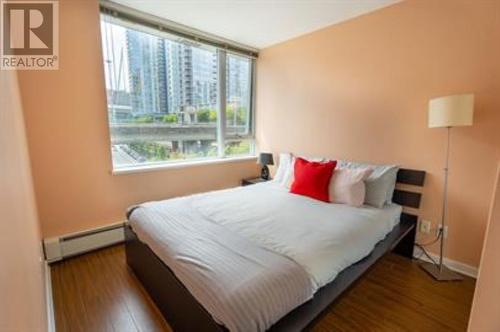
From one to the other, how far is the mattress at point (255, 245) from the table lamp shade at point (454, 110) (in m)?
0.90

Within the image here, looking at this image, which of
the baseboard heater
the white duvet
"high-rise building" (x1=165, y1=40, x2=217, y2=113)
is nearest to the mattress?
the white duvet

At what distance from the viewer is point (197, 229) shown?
5.96 feet

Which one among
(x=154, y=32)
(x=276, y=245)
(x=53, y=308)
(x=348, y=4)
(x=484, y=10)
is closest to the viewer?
(x=276, y=245)

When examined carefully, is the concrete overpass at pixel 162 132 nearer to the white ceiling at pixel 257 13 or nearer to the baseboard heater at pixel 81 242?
the baseboard heater at pixel 81 242

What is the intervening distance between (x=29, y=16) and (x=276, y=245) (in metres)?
2.73

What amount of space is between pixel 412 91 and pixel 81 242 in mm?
3576

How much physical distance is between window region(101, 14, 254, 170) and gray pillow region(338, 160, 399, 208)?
2112mm

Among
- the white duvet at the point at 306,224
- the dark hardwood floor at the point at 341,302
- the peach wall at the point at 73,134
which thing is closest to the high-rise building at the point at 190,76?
the peach wall at the point at 73,134

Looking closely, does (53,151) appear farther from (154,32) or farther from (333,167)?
(333,167)

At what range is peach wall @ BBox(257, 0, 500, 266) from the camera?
207cm

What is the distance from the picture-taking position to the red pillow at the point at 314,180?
2537 mm

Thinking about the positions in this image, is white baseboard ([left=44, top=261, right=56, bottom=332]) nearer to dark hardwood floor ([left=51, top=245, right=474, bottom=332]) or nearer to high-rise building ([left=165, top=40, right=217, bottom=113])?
dark hardwood floor ([left=51, top=245, right=474, bottom=332])

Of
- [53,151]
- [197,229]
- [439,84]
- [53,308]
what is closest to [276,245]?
[197,229]
